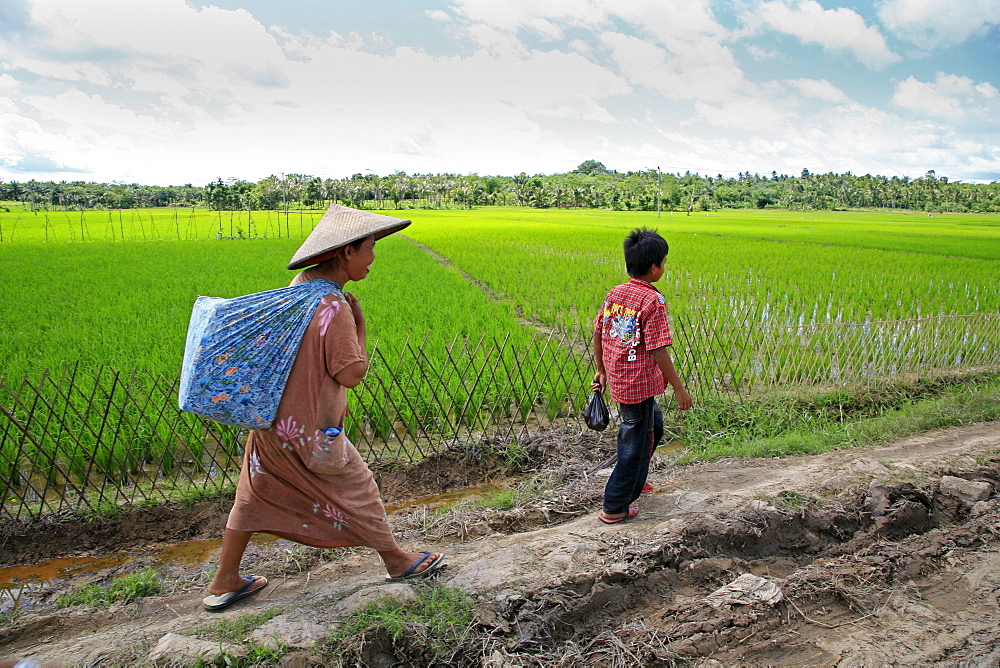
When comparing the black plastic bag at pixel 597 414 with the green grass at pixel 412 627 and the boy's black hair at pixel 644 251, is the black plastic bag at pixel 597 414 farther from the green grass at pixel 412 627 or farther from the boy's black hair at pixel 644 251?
the green grass at pixel 412 627

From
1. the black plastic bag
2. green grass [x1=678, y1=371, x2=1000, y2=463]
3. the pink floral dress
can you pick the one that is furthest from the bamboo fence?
the pink floral dress

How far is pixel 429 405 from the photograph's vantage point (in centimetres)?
430

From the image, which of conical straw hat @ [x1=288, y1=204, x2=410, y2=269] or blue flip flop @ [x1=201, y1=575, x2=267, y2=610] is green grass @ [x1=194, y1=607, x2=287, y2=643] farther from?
conical straw hat @ [x1=288, y1=204, x2=410, y2=269]

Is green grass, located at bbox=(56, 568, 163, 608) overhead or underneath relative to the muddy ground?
underneath

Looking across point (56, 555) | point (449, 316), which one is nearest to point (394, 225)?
point (56, 555)

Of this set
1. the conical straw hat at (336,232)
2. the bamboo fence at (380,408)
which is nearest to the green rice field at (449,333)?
the bamboo fence at (380,408)

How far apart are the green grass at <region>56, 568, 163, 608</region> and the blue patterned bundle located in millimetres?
1044

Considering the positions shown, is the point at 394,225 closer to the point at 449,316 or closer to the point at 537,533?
the point at 537,533

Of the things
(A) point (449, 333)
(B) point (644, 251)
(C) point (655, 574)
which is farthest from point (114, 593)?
(A) point (449, 333)

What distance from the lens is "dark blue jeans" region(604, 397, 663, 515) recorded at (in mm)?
2709

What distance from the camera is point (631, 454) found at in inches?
108

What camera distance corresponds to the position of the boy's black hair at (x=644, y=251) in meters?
2.51

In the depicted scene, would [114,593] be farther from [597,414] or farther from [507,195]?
[507,195]

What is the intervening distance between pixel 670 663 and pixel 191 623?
5.36ft
